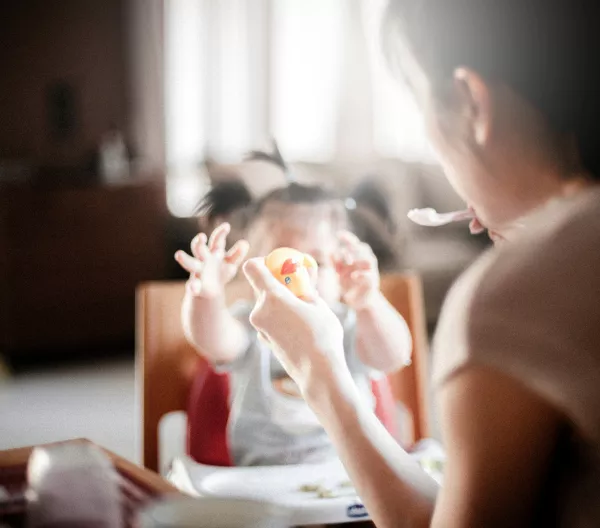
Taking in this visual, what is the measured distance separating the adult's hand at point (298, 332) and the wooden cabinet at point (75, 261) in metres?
2.74

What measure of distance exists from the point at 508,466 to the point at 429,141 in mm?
241

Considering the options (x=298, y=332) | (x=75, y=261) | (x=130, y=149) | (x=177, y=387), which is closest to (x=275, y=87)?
(x=130, y=149)

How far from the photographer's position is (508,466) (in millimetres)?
501

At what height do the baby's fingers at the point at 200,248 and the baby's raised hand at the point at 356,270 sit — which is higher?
the baby's fingers at the point at 200,248

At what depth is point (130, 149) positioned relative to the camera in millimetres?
3854

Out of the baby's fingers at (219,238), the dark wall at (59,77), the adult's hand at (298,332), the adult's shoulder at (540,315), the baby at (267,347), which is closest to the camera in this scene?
the adult's shoulder at (540,315)

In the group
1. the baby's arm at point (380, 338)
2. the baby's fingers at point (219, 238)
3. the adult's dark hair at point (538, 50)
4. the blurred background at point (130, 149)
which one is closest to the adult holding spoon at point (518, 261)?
the adult's dark hair at point (538, 50)

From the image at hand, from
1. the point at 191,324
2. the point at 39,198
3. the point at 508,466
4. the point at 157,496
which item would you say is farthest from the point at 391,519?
the point at 39,198

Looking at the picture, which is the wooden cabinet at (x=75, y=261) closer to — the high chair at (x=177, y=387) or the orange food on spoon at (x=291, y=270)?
the high chair at (x=177, y=387)

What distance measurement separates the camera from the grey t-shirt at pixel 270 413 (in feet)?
3.52

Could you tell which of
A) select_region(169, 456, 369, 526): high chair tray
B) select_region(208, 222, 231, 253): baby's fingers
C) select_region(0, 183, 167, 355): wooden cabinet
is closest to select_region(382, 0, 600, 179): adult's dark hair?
select_region(208, 222, 231, 253): baby's fingers

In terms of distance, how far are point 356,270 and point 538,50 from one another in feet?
1.53

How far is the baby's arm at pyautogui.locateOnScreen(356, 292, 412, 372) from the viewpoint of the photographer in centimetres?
107

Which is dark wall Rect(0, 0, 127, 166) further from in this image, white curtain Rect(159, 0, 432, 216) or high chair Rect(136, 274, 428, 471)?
high chair Rect(136, 274, 428, 471)
